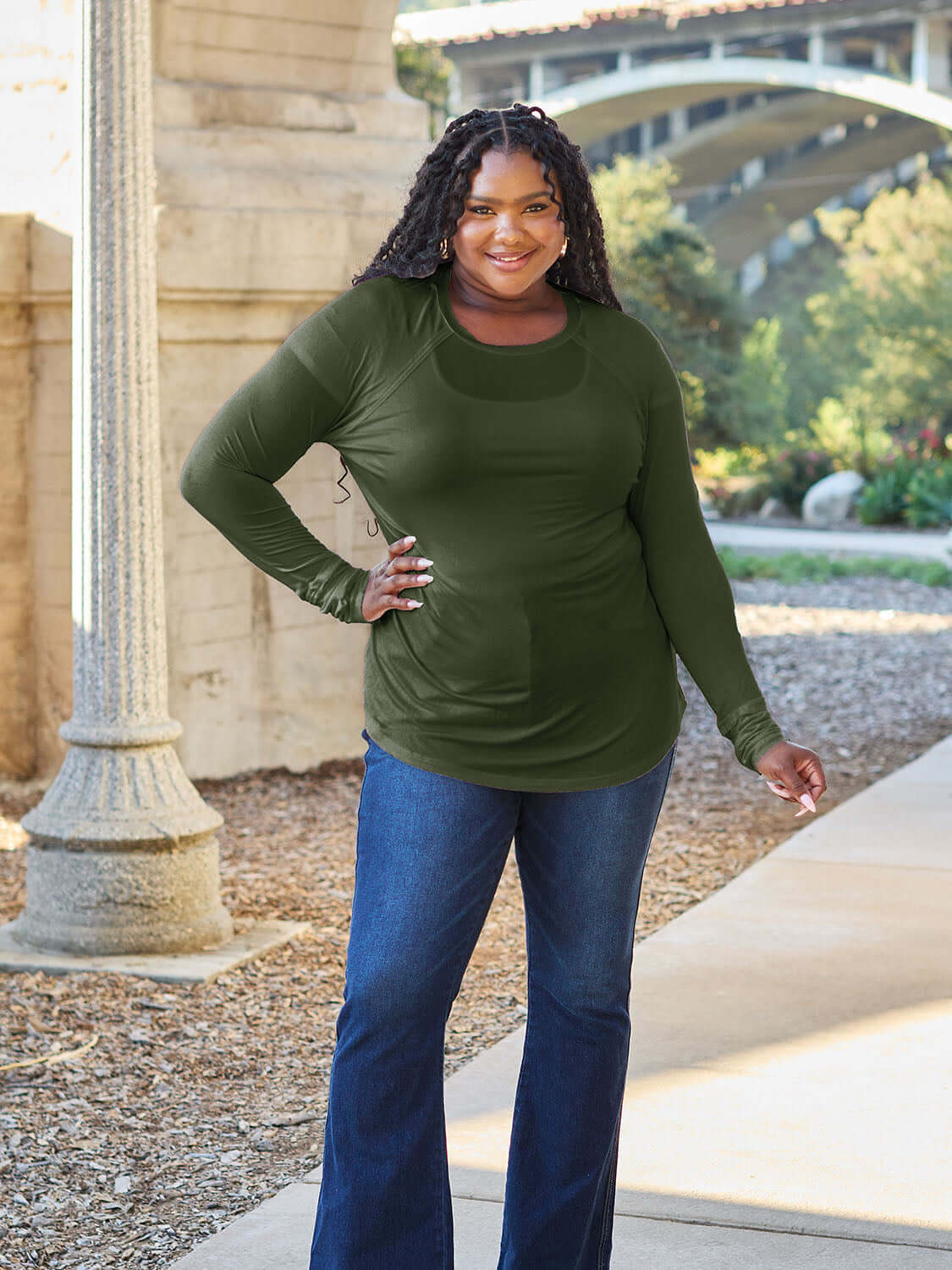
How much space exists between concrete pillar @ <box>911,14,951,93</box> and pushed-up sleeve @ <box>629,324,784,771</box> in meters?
44.7

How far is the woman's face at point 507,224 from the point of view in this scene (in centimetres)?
224

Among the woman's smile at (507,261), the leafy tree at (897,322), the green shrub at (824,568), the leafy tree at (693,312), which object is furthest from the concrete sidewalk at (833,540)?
the woman's smile at (507,261)

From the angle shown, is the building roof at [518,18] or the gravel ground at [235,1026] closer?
the gravel ground at [235,1026]

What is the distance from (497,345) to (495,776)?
0.54 metres

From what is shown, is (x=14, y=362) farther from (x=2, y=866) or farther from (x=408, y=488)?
(x=408, y=488)

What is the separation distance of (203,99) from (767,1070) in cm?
435

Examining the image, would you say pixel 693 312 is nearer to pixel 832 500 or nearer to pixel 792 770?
pixel 832 500

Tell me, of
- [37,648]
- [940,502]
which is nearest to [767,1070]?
[37,648]

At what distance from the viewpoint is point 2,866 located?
5.81m

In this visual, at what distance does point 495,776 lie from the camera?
7.26 ft

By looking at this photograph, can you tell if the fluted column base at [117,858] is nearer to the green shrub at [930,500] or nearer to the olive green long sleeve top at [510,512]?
the olive green long sleeve top at [510,512]

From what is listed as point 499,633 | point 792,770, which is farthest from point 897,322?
point 499,633

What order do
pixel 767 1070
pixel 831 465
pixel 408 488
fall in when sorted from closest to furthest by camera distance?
pixel 408 488
pixel 767 1070
pixel 831 465

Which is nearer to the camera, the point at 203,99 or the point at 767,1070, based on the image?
the point at 767,1070
